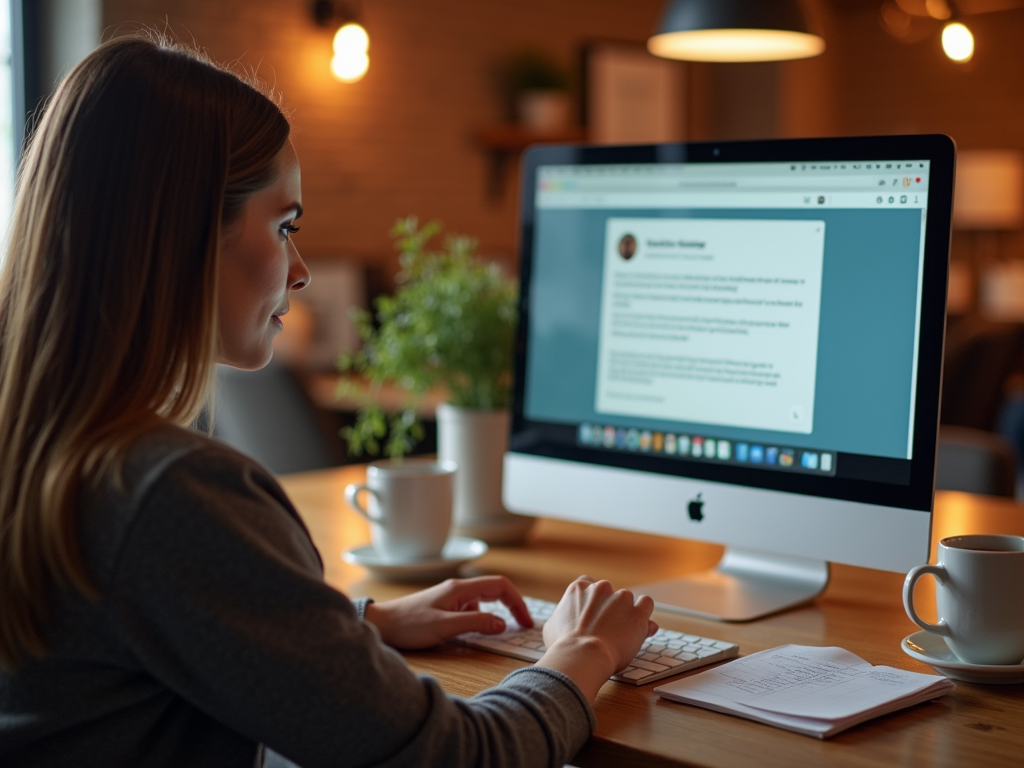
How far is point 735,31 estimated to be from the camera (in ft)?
5.66

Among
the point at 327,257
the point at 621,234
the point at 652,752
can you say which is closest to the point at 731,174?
the point at 621,234

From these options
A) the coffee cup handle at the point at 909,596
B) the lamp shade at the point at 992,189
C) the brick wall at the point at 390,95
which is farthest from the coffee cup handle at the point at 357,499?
the lamp shade at the point at 992,189

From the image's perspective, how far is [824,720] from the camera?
0.81 meters

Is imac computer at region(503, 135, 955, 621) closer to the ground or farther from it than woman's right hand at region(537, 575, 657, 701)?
farther from it

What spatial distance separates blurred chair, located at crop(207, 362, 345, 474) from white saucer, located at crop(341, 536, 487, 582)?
1.37 meters

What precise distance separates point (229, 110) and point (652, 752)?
0.56 metres

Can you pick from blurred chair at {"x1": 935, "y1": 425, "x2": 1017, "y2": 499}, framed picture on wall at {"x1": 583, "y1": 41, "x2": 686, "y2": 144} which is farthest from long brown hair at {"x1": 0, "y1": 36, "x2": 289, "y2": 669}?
framed picture on wall at {"x1": 583, "y1": 41, "x2": 686, "y2": 144}

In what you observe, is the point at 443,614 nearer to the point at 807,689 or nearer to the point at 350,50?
the point at 807,689

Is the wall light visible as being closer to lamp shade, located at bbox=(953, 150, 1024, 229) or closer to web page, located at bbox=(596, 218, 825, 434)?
web page, located at bbox=(596, 218, 825, 434)

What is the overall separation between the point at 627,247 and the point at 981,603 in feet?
1.82

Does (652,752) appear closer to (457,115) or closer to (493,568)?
(493,568)

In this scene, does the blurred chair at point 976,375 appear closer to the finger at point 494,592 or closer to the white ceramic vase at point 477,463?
the white ceramic vase at point 477,463

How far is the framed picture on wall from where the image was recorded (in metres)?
5.63

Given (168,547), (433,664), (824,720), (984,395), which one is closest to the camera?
(168,547)
